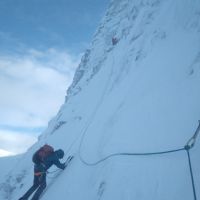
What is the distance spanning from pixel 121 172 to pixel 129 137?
1.15 meters

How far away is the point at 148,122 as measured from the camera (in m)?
6.32

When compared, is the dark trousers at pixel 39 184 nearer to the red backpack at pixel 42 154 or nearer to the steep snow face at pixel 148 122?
the steep snow face at pixel 148 122

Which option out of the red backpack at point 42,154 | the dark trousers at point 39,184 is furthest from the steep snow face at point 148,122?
the red backpack at point 42,154

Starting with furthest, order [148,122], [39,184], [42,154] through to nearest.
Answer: [39,184] < [42,154] < [148,122]

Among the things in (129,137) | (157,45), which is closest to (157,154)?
(129,137)

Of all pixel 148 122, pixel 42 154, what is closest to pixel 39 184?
pixel 42 154

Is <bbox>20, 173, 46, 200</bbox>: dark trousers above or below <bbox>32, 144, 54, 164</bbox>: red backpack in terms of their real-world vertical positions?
below

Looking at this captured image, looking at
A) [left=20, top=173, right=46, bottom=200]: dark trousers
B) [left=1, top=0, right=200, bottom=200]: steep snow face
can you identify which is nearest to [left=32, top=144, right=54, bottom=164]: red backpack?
[left=20, top=173, right=46, bottom=200]: dark trousers

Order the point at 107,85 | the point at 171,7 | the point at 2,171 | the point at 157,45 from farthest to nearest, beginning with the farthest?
the point at 2,171
the point at 107,85
the point at 171,7
the point at 157,45

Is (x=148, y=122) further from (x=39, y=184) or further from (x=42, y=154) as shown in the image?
(x=39, y=184)

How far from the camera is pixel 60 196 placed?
6688 millimetres

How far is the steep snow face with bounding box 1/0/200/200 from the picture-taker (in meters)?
4.70

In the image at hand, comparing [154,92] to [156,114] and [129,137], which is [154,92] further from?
[129,137]

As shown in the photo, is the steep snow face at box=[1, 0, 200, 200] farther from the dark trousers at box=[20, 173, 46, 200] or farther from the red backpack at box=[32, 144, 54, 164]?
the red backpack at box=[32, 144, 54, 164]
